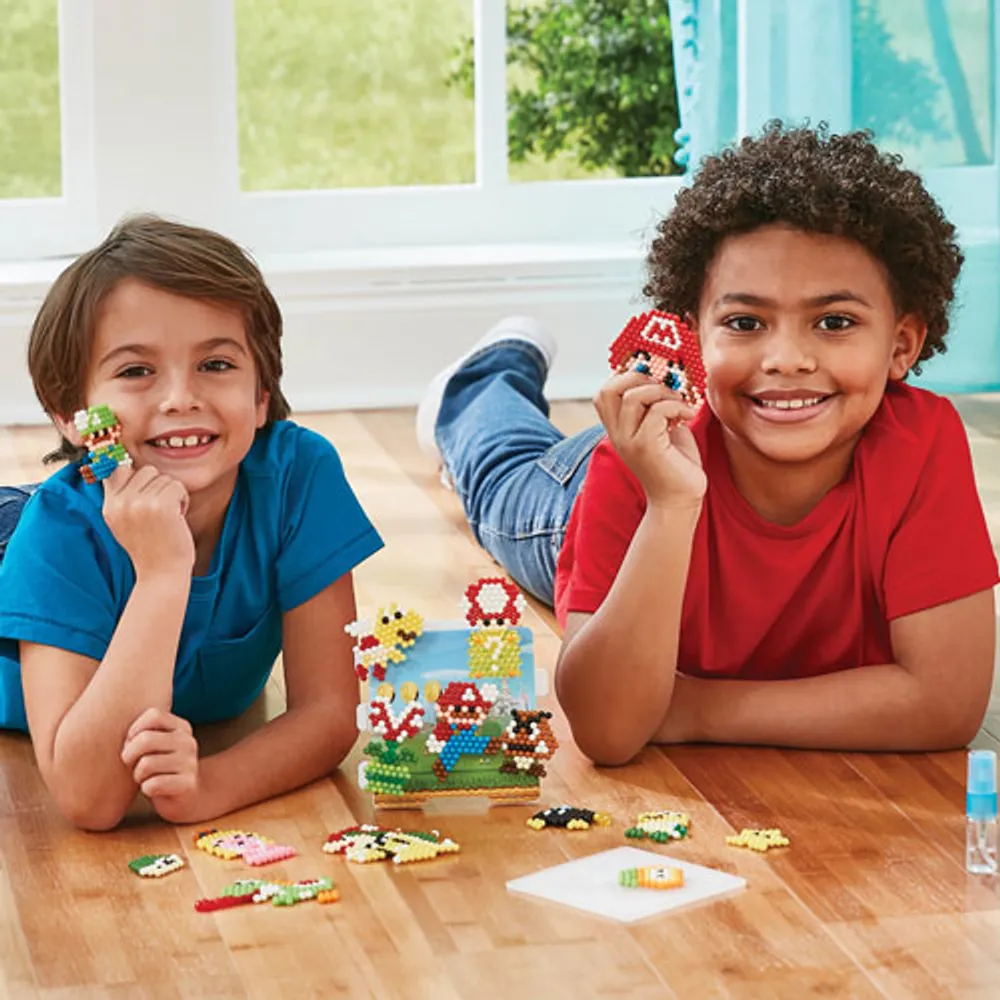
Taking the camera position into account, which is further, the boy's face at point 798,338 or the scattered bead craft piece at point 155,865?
the boy's face at point 798,338

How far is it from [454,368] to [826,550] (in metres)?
1.06

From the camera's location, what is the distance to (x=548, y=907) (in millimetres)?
1484

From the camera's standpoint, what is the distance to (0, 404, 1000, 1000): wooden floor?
4.47 feet

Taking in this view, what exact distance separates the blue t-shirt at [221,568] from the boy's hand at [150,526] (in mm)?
77

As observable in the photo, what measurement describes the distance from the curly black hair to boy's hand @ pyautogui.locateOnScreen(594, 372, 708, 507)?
0.67 feet

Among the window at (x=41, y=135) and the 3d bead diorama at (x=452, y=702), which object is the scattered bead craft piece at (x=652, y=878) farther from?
the window at (x=41, y=135)

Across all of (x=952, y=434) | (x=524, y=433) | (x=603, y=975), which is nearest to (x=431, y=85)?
(x=524, y=433)

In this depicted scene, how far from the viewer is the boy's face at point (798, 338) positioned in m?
1.75

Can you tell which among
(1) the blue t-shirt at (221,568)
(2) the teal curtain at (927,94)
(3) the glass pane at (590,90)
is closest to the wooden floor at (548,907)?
(1) the blue t-shirt at (221,568)

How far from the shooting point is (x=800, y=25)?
10.6 feet

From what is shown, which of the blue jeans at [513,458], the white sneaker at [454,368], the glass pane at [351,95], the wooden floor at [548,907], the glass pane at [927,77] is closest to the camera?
the wooden floor at [548,907]

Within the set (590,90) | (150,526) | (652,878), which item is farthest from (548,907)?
(590,90)

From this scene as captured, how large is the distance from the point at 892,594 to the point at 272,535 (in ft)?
1.81

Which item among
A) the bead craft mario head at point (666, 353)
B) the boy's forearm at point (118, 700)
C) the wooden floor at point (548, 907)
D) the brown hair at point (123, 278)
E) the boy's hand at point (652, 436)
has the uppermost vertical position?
the brown hair at point (123, 278)
